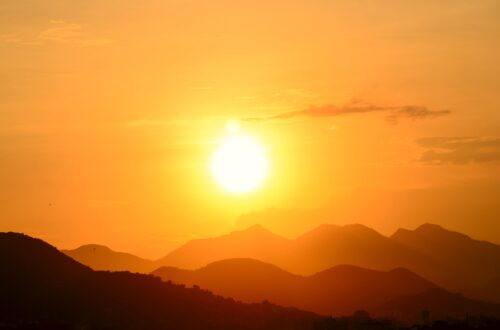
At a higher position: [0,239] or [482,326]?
[0,239]

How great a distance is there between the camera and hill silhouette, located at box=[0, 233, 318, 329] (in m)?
143

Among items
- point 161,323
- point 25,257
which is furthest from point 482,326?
point 25,257

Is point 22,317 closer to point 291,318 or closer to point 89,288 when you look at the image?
point 89,288

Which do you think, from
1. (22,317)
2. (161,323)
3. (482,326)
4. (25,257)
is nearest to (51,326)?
(22,317)

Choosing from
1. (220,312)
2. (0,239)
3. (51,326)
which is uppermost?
(0,239)

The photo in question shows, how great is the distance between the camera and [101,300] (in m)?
152

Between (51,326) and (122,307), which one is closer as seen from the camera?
(51,326)

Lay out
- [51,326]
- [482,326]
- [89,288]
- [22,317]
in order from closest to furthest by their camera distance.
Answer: [51,326] < [22,317] < [482,326] < [89,288]

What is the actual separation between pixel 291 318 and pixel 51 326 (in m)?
55.9

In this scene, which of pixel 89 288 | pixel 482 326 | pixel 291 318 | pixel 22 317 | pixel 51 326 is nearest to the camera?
pixel 51 326

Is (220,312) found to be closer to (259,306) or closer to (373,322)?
(259,306)

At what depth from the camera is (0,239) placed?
Result: 16350cm

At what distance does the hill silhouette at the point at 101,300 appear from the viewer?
468ft

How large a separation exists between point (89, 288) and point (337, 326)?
135 ft
